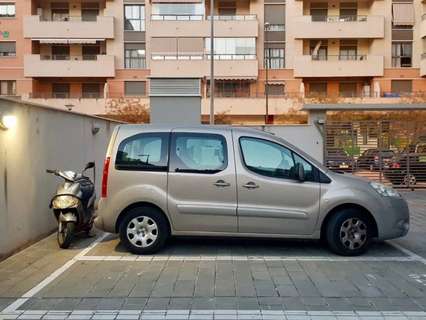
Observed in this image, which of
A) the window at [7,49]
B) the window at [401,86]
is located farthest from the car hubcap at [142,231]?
the window at [7,49]

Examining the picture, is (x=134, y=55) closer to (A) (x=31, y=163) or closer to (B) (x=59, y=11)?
(B) (x=59, y=11)

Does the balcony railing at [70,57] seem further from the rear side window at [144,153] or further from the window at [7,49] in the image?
the rear side window at [144,153]

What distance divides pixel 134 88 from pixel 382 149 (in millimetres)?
30065

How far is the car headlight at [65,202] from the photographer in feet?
24.0

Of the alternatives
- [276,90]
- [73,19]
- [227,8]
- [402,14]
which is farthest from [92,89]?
[402,14]

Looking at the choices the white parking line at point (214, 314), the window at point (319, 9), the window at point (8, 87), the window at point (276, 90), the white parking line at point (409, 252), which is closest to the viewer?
the white parking line at point (214, 314)

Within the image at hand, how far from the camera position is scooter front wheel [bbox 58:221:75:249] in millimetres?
7289

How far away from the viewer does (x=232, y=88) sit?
41281mm

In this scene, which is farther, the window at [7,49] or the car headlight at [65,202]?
the window at [7,49]

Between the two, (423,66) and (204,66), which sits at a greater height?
(423,66)

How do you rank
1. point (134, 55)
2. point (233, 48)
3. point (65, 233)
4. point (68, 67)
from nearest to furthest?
point (65, 233)
point (233, 48)
point (68, 67)
point (134, 55)

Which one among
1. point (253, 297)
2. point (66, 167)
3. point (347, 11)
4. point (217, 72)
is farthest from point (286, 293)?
point (347, 11)

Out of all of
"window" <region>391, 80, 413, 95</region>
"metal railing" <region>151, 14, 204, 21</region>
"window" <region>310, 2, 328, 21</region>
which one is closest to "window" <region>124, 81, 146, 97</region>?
"metal railing" <region>151, 14, 204, 21</region>

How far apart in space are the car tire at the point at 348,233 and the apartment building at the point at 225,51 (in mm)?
32578
